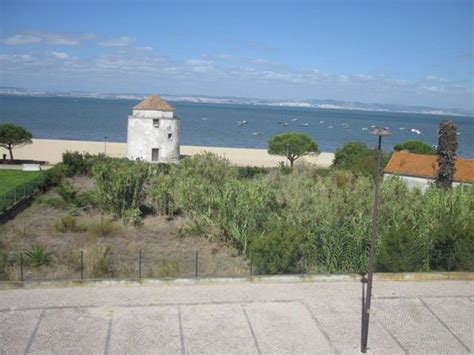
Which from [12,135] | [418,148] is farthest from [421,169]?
[12,135]

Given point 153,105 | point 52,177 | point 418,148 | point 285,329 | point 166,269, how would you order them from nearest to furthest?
point 285,329
point 166,269
point 52,177
point 153,105
point 418,148

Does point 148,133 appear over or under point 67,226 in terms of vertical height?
over

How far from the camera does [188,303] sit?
13836mm

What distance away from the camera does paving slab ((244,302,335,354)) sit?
11.7 meters

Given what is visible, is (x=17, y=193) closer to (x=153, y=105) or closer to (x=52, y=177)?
(x=52, y=177)

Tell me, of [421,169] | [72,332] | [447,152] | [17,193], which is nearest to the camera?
[72,332]

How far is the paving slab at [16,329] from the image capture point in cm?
1123

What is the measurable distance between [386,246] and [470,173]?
1827 cm

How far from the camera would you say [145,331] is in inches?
479

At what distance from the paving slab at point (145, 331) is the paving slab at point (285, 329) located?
1923mm

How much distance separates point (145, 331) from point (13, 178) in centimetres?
2745

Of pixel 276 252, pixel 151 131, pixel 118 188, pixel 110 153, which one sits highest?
pixel 151 131

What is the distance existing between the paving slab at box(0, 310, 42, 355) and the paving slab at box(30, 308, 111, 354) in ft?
0.64

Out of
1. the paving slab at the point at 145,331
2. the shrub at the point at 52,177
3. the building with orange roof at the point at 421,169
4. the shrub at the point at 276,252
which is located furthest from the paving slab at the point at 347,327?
the shrub at the point at 52,177
